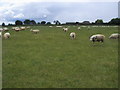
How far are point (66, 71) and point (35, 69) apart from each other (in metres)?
1.75

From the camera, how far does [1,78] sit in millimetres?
9297

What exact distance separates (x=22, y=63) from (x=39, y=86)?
4655 mm

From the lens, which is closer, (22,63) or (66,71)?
(66,71)

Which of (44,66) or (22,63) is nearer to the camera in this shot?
(44,66)

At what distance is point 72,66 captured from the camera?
11.5 meters

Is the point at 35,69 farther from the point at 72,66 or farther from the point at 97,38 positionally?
the point at 97,38

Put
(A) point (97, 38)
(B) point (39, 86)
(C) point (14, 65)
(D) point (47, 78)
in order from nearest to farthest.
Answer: (B) point (39, 86) < (D) point (47, 78) < (C) point (14, 65) < (A) point (97, 38)

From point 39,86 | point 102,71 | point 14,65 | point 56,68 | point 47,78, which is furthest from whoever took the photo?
point 14,65

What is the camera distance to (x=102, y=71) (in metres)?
10.4

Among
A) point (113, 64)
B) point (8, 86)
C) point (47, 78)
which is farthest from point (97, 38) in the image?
point (8, 86)

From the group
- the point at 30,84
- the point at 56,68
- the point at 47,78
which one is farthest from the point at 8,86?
the point at 56,68

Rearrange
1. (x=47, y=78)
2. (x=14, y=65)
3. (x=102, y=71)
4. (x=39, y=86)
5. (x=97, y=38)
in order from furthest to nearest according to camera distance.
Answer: (x=97, y=38) < (x=14, y=65) < (x=102, y=71) < (x=47, y=78) < (x=39, y=86)

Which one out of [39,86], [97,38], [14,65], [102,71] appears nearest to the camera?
[39,86]

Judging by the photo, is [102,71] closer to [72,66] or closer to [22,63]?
[72,66]
